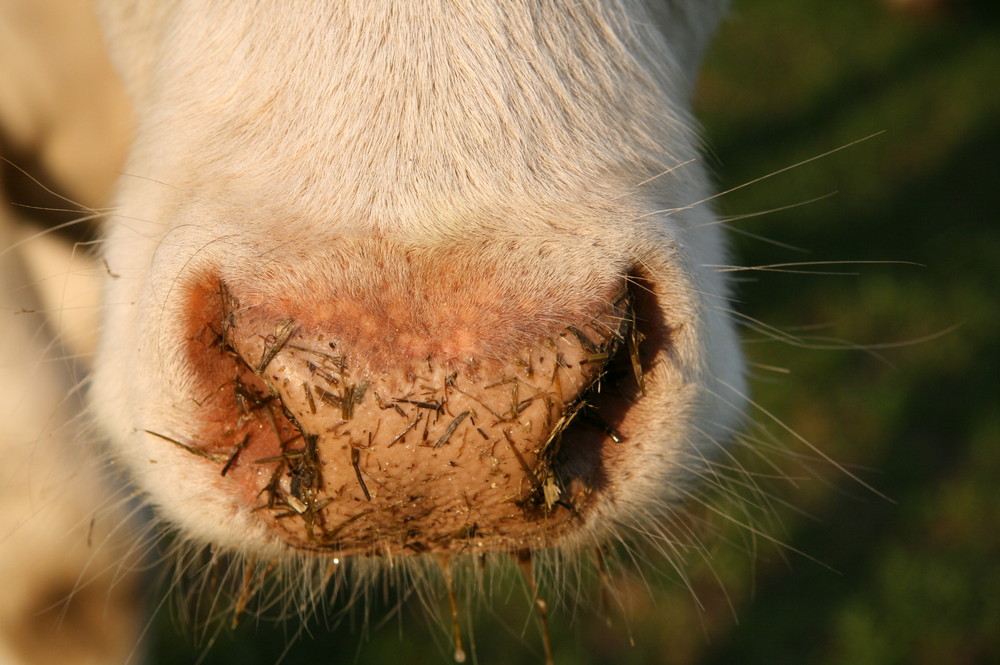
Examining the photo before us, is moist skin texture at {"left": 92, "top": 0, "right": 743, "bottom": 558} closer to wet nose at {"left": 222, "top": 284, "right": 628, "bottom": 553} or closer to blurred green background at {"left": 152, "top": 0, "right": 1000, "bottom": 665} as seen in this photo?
wet nose at {"left": 222, "top": 284, "right": 628, "bottom": 553}

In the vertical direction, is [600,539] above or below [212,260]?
below

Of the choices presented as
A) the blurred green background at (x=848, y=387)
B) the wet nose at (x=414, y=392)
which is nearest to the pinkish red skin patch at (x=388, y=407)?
the wet nose at (x=414, y=392)

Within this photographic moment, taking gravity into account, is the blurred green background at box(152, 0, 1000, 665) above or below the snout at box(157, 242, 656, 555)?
below

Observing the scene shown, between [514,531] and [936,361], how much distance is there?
10.8 feet

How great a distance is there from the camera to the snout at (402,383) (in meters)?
1.11

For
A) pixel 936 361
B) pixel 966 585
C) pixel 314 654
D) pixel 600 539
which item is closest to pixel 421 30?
pixel 600 539

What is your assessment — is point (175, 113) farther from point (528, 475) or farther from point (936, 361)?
point (936, 361)

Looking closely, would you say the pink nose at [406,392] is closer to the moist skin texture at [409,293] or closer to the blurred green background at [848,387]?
the moist skin texture at [409,293]

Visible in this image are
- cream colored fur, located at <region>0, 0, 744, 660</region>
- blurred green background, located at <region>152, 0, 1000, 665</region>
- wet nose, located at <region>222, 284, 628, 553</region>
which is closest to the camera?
wet nose, located at <region>222, 284, 628, 553</region>

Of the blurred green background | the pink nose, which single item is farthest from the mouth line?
the blurred green background

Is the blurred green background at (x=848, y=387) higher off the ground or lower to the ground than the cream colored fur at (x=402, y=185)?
lower

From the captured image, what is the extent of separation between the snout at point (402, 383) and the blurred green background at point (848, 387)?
0.59m

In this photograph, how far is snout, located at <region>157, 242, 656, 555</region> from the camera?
111 centimetres

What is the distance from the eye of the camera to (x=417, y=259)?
3.81ft
